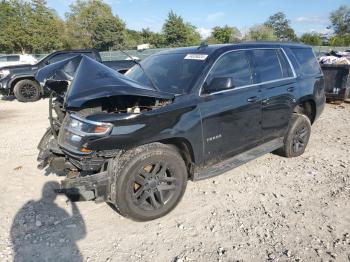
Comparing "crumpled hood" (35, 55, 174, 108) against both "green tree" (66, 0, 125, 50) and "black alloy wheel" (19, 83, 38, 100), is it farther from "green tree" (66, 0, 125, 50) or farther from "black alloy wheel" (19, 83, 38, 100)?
"green tree" (66, 0, 125, 50)

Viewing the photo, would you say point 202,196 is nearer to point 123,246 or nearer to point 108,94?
point 123,246

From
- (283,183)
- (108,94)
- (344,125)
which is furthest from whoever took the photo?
(344,125)

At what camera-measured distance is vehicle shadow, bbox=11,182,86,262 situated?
121 inches

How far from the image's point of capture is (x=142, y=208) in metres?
3.44

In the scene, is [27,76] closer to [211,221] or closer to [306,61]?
[306,61]

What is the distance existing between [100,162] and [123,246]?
2.88 ft

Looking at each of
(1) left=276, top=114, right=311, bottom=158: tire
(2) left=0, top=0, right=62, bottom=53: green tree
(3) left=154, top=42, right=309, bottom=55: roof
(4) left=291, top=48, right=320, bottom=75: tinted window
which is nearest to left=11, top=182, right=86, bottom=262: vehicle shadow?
(3) left=154, top=42, right=309, bottom=55: roof

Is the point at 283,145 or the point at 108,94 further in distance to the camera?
the point at 283,145

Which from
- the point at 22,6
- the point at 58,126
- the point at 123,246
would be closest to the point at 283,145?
the point at 123,246

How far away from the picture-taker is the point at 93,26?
5762 cm

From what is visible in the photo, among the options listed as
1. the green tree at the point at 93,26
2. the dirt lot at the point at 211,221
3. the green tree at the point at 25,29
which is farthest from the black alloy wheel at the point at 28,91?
the green tree at the point at 93,26

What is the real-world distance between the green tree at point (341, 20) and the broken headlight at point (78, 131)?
93.6 meters

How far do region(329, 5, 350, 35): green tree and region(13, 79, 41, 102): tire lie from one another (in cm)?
8865

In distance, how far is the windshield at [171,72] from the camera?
382 cm
